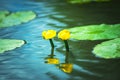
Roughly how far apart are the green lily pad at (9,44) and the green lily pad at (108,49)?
2.04 feet

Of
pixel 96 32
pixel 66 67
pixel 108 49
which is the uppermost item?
pixel 96 32

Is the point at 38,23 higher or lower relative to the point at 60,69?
higher

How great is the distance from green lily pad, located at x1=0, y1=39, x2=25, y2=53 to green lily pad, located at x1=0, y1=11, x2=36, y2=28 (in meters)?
0.50

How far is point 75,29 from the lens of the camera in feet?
8.57

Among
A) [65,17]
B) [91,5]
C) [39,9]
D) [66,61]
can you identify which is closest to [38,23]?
[65,17]

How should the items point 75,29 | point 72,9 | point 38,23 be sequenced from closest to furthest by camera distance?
point 75,29, point 38,23, point 72,9

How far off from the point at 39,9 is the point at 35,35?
0.85 meters

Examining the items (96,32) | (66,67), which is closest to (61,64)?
(66,67)

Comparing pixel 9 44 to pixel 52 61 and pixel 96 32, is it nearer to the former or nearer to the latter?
pixel 52 61

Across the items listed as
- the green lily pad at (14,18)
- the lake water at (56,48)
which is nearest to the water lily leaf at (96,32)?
the lake water at (56,48)

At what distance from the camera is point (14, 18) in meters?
3.18

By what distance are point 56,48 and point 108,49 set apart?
43 cm

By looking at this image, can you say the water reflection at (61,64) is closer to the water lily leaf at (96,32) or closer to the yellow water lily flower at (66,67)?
the yellow water lily flower at (66,67)

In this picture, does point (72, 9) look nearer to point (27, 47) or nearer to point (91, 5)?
point (91, 5)
